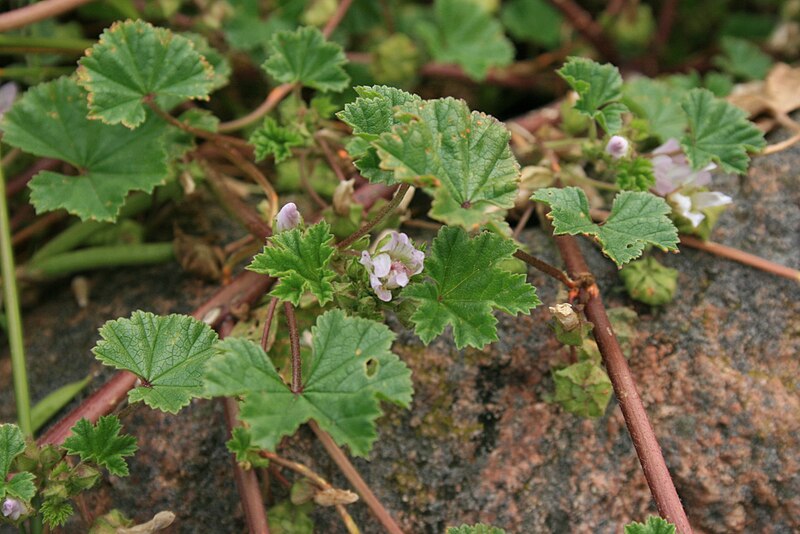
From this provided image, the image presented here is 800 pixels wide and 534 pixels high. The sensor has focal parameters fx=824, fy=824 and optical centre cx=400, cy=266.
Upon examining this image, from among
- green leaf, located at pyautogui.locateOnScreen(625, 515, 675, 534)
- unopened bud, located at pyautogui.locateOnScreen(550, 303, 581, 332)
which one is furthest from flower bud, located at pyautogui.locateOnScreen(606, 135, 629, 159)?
green leaf, located at pyautogui.locateOnScreen(625, 515, 675, 534)

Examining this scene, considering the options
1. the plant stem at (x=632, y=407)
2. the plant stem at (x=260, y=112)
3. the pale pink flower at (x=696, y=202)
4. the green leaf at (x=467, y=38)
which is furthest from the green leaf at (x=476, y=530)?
the green leaf at (x=467, y=38)

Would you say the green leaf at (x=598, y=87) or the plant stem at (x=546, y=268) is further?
the green leaf at (x=598, y=87)

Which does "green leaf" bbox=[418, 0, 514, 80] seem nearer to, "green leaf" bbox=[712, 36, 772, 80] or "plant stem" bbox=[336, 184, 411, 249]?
"green leaf" bbox=[712, 36, 772, 80]

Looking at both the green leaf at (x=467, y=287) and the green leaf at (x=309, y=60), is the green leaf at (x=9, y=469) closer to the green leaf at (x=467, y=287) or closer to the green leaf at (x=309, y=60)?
the green leaf at (x=467, y=287)

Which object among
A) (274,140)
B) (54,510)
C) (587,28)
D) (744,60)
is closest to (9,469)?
(54,510)

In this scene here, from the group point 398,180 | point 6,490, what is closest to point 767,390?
point 398,180

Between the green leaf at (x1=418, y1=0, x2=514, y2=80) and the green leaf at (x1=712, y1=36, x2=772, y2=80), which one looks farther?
the green leaf at (x1=712, y1=36, x2=772, y2=80)
